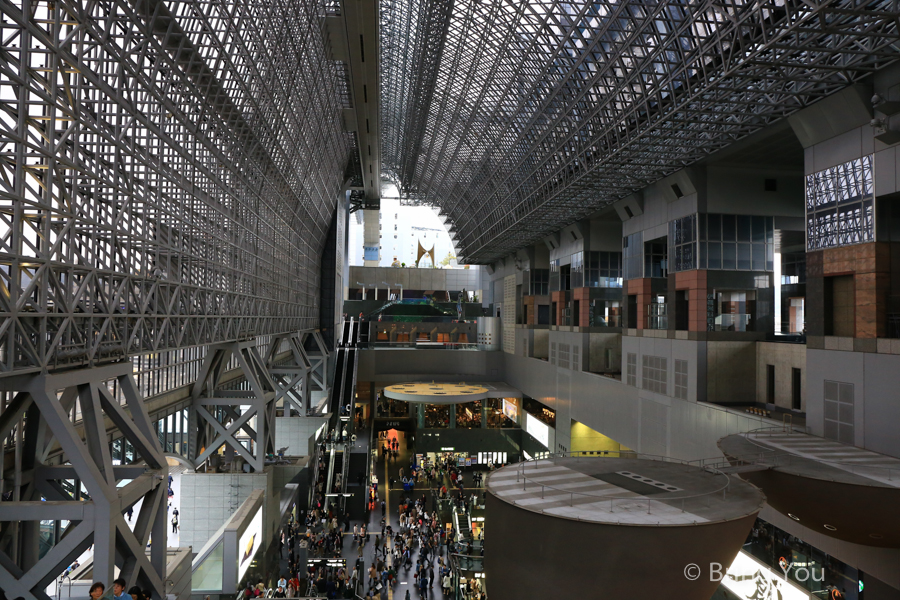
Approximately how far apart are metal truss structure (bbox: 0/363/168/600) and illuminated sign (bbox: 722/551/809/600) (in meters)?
18.5

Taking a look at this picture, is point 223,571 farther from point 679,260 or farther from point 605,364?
point 605,364

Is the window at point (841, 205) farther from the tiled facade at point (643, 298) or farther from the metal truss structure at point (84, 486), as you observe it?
the metal truss structure at point (84, 486)

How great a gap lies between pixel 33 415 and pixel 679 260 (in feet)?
86.9

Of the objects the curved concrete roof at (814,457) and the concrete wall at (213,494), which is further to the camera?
the concrete wall at (213,494)

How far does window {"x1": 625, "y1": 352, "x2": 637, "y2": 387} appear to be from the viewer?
3419 cm

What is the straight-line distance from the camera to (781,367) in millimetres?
26141

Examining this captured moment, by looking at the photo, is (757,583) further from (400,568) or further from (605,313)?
(605,313)

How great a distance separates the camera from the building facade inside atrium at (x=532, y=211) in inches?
485

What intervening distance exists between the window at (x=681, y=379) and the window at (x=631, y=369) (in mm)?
4441

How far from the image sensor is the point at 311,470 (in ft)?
126

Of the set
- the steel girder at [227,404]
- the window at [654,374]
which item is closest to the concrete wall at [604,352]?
the window at [654,374]

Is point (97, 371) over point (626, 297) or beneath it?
beneath

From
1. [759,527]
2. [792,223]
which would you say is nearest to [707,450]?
[759,527]

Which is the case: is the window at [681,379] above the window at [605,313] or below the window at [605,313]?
below
